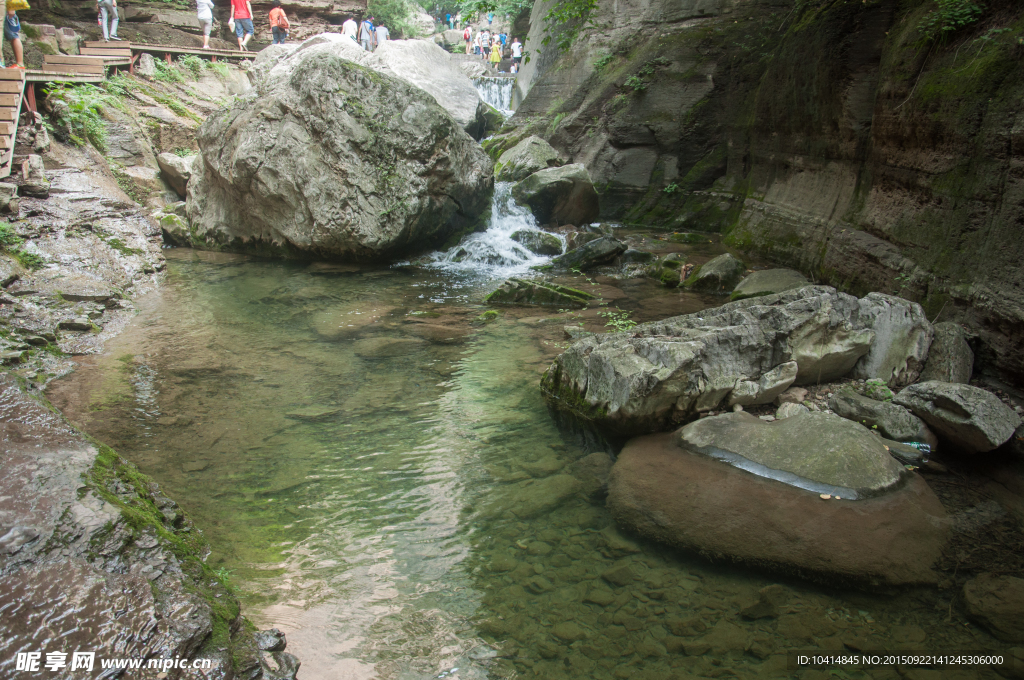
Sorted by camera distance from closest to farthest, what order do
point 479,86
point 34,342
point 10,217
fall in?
point 34,342 < point 10,217 < point 479,86

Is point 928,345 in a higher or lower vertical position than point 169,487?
higher

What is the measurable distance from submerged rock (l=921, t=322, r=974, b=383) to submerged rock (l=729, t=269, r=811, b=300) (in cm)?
230

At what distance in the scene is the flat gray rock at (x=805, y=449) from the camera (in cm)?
360

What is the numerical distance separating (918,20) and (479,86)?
18902mm

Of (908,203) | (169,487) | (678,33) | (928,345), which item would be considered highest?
(678,33)

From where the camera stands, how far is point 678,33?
496 inches

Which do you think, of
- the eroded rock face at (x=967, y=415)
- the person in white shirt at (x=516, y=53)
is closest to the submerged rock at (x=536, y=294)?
the eroded rock face at (x=967, y=415)

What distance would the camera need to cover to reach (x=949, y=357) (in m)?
4.51

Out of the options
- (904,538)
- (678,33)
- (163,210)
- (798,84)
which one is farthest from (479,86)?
(904,538)

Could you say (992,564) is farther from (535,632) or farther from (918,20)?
(918,20)

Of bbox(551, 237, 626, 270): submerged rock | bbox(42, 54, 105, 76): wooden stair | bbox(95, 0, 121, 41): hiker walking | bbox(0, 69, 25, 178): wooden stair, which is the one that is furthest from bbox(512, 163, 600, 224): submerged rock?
bbox(95, 0, 121, 41): hiker walking

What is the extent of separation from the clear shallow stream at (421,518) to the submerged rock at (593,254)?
3.38 m

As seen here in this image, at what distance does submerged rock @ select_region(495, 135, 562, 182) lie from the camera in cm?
1299

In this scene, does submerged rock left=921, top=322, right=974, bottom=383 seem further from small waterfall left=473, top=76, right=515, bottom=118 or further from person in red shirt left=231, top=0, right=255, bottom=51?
person in red shirt left=231, top=0, right=255, bottom=51
